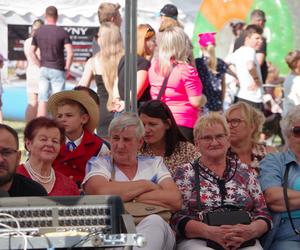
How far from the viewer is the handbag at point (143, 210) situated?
445 centimetres

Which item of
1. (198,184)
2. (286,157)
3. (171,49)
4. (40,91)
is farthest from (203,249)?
(40,91)

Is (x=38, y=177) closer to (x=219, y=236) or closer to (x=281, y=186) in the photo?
(x=219, y=236)

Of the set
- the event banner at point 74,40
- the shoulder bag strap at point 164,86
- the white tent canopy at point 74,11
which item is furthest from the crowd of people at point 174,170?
the event banner at point 74,40

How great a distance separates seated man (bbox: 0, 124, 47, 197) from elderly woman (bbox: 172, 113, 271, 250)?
0.91m

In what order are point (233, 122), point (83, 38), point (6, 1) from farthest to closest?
point (83, 38)
point (6, 1)
point (233, 122)

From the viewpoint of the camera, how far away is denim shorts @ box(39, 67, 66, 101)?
9811 mm

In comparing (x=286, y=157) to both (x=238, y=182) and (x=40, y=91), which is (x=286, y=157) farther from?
(x=40, y=91)

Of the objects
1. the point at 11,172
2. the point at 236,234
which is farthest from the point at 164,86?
the point at 11,172

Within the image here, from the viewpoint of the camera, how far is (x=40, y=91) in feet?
32.3

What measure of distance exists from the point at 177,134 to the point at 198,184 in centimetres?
79

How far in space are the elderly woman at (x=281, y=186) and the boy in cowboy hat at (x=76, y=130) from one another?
1.07 meters

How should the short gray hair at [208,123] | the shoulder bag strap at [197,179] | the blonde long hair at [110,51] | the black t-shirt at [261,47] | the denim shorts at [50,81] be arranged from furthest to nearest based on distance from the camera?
the black t-shirt at [261,47] → the denim shorts at [50,81] → the blonde long hair at [110,51] → the short gray hair at [208,123] → the shoulder bag strap at [197,179]

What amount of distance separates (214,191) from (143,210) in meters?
0.42

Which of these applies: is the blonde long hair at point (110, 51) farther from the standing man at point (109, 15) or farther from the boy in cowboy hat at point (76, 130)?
the boy in cowboy hat at point (76, 130)
